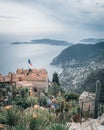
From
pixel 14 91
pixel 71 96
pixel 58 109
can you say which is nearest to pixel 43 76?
pixel 71 96

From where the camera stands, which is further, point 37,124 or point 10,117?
point 10,117

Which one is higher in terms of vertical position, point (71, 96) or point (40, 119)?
point (40, 119)

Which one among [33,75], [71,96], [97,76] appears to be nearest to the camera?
[71,96]

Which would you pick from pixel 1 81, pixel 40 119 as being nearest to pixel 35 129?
pixel 40 119

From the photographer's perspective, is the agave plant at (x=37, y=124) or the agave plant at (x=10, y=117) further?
the agave plant at (x=10, y=117)

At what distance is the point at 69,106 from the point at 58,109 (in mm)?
3299

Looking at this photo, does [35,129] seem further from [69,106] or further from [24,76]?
A: [24,76]

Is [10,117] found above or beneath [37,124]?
beneath

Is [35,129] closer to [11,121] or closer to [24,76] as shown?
[11,121]

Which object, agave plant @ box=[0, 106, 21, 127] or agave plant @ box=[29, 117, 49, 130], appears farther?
agave plant @ box=[0, 106, 21, 127]

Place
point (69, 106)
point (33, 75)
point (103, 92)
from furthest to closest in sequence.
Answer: point (33, 75) → point (103, 92) → point (69, 106)

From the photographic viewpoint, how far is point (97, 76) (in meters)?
67.3

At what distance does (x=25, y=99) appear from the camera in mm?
21047

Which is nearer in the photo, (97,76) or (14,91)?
(14,91)
